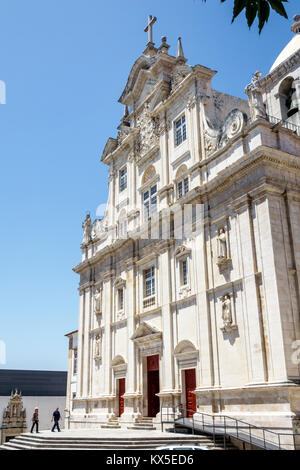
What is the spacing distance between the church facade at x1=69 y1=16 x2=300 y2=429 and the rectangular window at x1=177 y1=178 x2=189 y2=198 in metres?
0.09

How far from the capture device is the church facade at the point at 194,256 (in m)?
18.5

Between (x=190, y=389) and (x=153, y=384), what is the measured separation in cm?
376

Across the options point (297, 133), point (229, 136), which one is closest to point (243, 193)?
point (229, 136)

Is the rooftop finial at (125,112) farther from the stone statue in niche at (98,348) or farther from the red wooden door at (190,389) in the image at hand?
the red wooden door at (190,389)

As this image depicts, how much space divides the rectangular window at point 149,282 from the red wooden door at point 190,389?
17.4ft

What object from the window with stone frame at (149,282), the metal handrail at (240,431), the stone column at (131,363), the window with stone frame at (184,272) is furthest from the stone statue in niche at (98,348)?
the metal handrail at (240,431)

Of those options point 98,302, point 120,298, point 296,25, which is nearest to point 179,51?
point 296,25

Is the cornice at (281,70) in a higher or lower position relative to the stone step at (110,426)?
higher

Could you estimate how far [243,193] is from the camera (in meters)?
20.5

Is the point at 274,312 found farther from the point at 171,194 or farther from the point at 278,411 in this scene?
the point at 171,194

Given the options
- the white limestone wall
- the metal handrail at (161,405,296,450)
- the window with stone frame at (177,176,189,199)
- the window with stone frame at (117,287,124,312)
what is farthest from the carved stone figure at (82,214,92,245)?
the white limestone wall

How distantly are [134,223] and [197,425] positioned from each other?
13.6 m

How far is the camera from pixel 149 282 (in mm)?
26734

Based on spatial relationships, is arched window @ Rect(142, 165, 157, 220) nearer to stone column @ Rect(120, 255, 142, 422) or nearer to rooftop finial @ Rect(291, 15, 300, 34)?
stone column @ Rect(120, 255, 142, 422)
